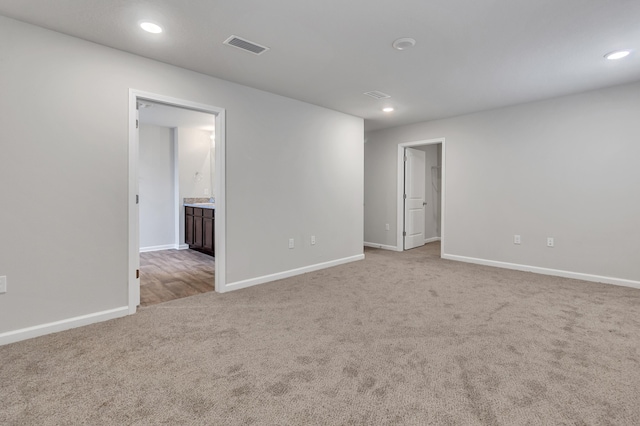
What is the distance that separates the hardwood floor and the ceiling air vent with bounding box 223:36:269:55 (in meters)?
2.59

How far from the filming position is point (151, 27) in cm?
246

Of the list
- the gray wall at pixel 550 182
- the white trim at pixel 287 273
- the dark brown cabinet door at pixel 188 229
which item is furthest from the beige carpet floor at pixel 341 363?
the dark brown cabinet door at pixel 188 229

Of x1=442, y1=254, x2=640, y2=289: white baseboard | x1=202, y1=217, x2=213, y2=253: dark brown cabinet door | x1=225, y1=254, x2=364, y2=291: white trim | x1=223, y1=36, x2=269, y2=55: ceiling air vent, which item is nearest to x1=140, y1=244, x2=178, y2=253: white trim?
x1=202, y1=217, x2=213, y2=253: dark brown cabinet door

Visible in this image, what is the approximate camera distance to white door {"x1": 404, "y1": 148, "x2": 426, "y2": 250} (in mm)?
6219

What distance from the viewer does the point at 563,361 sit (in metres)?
2.10

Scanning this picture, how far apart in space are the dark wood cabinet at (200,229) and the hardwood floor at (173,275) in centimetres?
18

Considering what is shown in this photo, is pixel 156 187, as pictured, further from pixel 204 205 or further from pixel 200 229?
pixel 200 229

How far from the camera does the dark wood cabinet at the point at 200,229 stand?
5611mm

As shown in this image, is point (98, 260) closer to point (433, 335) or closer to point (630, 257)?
point (433, 335)

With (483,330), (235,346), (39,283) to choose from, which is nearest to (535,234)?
(483,330)

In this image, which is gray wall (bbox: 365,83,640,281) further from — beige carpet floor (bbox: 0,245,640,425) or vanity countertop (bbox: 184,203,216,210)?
vanity countertop (bbox: 184,203,216,210)

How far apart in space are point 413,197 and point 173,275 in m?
4.55

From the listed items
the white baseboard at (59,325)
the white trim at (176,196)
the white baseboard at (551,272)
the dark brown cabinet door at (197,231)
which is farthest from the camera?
the white trim at (176,196)

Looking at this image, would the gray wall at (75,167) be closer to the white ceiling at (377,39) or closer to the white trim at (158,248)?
the white ceiling at (377,39)
